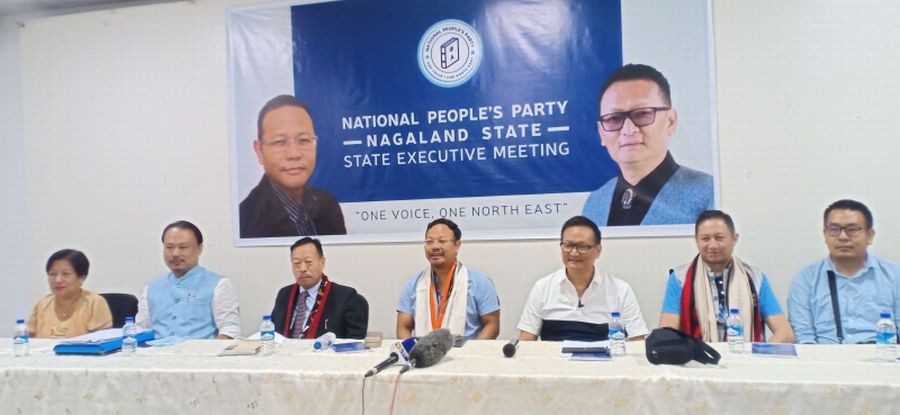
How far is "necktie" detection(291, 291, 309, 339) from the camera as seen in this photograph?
299 centimetres

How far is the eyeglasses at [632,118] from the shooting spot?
10.4 ft

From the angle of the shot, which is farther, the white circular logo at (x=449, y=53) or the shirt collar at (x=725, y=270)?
the white circular logo at (x=449, y=53)

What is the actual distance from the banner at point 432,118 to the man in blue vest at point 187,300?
0.55 meters

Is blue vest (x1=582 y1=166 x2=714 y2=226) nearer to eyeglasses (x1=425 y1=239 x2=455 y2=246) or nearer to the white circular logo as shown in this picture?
eyeglasses (x1=425 y1=239 x2=455 y2=246)

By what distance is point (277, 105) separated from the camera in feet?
12.0

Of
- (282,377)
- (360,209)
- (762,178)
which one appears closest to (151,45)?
(360,209)

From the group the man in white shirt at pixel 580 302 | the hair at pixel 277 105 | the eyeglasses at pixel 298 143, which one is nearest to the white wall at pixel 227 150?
the hair at pixel 277 105

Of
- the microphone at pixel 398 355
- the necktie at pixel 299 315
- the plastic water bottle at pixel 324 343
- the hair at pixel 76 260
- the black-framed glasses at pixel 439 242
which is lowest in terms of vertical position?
the necktie at pixel 299 315

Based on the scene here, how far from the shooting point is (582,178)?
325 centimetres

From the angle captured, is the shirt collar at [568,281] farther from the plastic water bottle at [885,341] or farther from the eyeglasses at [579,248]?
the plastic water bottle at [885,341]

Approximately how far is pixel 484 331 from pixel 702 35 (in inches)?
73.1

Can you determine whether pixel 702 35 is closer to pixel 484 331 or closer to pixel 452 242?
pixel 452 242

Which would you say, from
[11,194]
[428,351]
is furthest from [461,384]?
[11,194]

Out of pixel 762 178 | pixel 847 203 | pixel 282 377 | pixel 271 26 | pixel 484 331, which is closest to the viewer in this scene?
pixel 282 377
